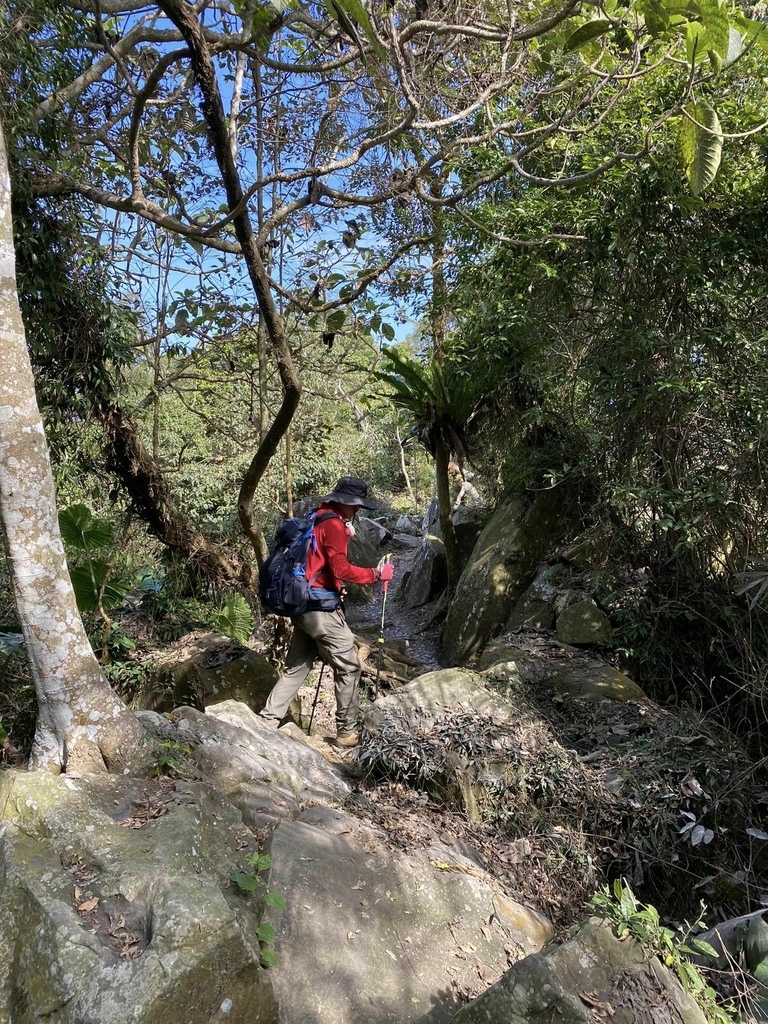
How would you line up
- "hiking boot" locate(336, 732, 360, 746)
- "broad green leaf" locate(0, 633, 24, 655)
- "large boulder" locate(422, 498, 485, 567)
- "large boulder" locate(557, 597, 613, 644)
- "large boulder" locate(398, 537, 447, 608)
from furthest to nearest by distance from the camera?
"large boulder" locate(398, 537, 447, 608)
"large boulder" locate(422, 498, 485, 567)
"large boulder" locate(557, 597, 613, 644)
"hiking boot" locate(336, 732, 360, 746)
"broad green leaf" locate(0, 633, 24, 655)

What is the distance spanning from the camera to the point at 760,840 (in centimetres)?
421

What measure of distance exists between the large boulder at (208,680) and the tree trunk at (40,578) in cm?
330

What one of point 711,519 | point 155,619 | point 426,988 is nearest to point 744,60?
point 711,519

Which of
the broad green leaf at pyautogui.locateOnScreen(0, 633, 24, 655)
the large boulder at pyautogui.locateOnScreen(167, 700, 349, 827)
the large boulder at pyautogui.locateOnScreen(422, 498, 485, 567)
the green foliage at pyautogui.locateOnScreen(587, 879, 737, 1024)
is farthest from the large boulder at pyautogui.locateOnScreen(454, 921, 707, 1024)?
the large boulder at pyautogui.locateOnScreen(422, 498, 485, 567)

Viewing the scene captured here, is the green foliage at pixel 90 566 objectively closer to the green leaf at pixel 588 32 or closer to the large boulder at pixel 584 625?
the large boulder at pixel 584 625

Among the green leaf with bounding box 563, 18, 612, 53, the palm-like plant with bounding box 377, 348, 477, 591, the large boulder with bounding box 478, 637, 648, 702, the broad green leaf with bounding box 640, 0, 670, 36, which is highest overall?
the green leaf with bounding box 563, 18, 612, 53

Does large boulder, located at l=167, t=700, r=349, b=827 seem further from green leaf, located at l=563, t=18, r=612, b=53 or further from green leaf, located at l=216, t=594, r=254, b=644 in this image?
green leaf, located at l=563, t=18, r=612, b=53

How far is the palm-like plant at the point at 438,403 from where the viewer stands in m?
8.70

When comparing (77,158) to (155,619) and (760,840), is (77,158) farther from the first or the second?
(760,840)

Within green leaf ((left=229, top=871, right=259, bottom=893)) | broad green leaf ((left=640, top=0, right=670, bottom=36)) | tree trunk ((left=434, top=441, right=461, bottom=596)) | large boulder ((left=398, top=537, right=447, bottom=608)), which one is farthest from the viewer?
large boulder ((left=398, top=537, right=447, bottom=608))

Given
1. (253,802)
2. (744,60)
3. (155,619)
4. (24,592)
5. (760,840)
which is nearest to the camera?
(24,592)

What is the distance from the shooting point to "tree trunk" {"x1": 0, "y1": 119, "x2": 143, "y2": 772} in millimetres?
2945

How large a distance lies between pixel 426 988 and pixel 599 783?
212 centimetres

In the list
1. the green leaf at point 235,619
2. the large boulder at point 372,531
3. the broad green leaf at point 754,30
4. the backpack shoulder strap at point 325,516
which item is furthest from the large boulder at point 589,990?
the large boulder at point 372,531
